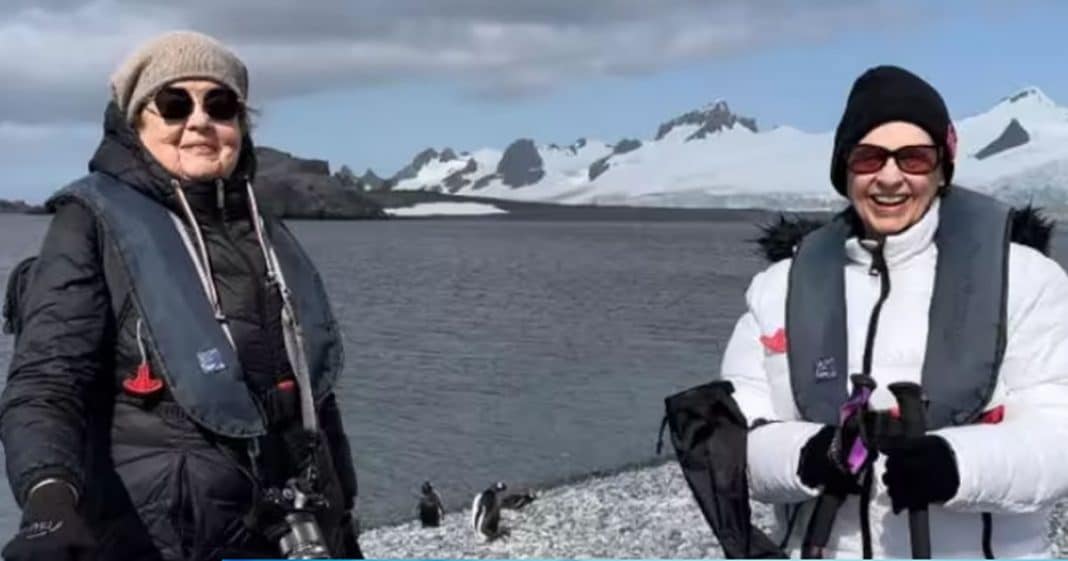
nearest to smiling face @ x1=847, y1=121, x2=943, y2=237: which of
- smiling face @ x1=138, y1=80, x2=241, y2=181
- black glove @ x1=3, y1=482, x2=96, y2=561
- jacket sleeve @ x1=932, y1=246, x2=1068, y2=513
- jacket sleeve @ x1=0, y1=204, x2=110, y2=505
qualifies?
jacket sleeve @ x1=932, y1=246, x2=1068, y2=513

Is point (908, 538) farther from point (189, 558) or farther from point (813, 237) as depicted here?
point (189, 558)

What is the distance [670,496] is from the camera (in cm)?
1547

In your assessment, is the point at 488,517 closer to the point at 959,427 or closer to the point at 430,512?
the point at 430,512

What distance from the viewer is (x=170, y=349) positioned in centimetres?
318

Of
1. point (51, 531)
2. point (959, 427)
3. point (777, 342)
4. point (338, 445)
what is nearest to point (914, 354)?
point (959, 427)

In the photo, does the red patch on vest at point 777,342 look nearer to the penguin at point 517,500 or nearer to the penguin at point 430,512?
the penguin at point 517,500

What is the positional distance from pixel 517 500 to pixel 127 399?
11757 mm

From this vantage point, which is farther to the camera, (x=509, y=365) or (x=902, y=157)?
(x=509, y=365)

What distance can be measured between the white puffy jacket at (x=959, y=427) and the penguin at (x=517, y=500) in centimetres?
1112

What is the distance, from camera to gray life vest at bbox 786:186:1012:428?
323cm

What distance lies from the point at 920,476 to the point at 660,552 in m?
9.77

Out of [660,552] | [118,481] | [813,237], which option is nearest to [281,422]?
[118,481]

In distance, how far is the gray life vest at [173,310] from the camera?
318 cm

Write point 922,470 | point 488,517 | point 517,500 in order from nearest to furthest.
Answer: point 922,470 < point 488,517 < point 517,500
